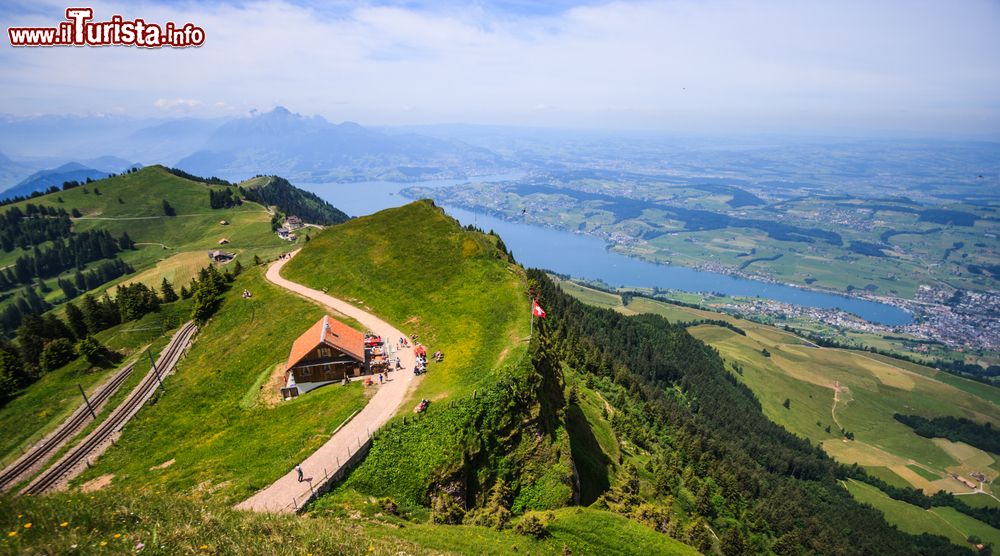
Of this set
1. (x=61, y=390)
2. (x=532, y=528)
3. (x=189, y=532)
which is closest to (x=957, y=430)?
(x=532, y=528)

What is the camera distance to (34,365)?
2389 inches

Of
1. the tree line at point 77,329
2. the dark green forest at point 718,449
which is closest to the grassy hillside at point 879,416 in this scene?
the dark green forest at point 718,449

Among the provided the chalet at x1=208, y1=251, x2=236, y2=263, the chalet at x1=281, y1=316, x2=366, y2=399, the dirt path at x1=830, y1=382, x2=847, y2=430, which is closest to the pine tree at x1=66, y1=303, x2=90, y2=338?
the chalet at x1=281, y1=316, x2=366, y2=399

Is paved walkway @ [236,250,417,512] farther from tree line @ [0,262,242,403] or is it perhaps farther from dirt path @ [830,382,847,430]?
dirt path @ [830,382,847,430]

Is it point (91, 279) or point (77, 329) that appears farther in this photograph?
point (91, 279)

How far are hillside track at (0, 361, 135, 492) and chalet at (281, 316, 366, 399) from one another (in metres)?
25.2

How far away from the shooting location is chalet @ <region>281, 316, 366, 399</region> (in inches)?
1859

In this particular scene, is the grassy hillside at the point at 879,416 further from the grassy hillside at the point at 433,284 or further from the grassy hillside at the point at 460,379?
the grassy hillside at the point at 460,379

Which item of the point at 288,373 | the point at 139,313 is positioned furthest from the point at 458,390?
the point at 139,313

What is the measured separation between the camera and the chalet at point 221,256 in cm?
14988

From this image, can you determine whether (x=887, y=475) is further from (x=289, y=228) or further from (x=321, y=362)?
(x=289, y=228)

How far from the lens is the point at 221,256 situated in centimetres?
15125

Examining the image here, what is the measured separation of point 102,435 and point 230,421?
1673 cm

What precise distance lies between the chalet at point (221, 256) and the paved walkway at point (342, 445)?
12180 centimetres
